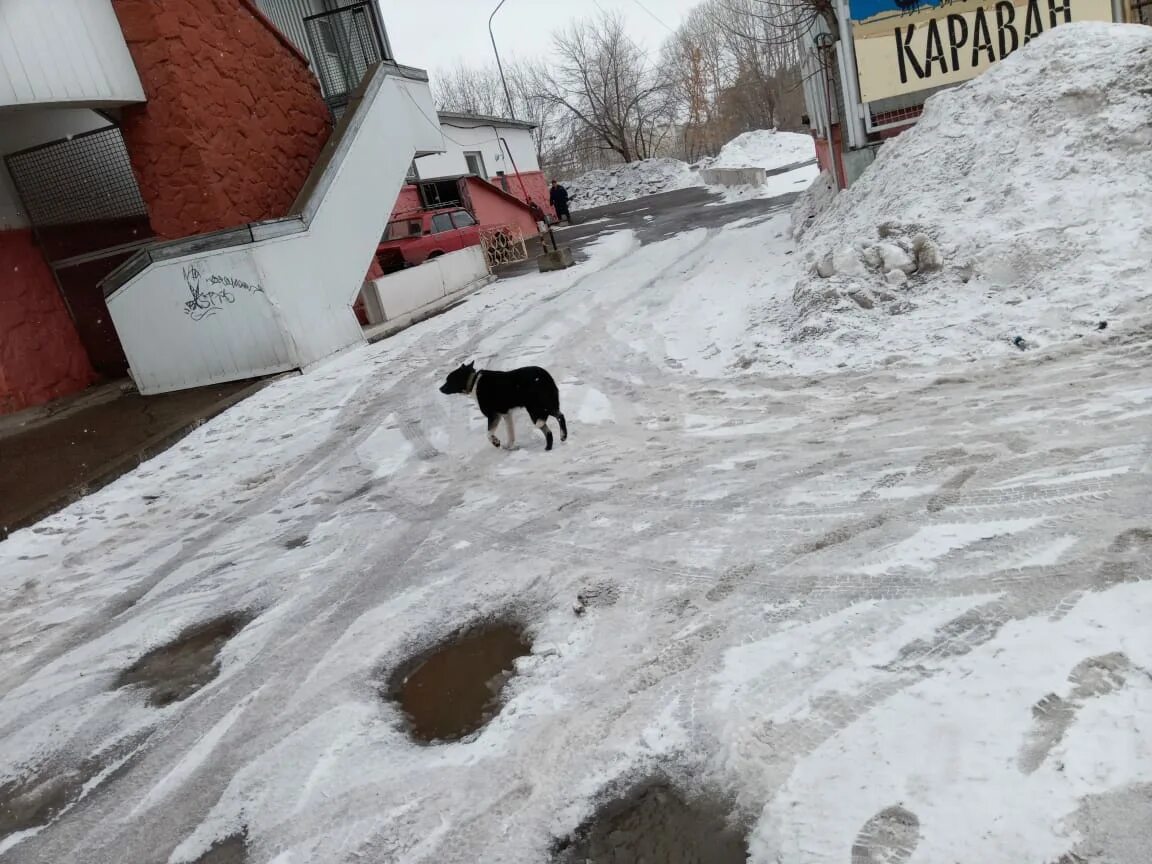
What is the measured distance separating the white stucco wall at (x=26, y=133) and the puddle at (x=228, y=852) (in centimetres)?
1214

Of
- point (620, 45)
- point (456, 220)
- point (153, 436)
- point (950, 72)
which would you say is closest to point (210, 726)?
point (153, 436)

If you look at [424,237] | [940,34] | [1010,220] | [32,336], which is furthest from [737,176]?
[32,336]

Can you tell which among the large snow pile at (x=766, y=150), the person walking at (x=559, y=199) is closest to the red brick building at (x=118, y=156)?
the person walking at (x=559, y=199)

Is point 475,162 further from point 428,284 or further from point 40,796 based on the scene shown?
point 40,796

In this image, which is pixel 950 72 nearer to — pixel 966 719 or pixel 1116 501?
pixel 1116 501

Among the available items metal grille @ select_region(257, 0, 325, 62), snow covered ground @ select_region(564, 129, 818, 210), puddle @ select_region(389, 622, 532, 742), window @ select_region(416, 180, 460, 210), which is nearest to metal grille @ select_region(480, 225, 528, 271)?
window @ select_region(416, 180, 460, 210)

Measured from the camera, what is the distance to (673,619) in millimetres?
3607

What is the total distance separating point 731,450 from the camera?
561cm

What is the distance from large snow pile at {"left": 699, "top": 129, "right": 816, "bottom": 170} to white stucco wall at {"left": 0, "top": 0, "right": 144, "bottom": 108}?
35.2 meters

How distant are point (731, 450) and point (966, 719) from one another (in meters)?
3.16

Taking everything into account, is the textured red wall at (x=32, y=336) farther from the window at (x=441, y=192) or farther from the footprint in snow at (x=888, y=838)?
the window at (x=441, y=192)

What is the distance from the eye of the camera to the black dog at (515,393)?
248 inches

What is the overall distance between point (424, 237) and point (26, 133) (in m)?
8.84

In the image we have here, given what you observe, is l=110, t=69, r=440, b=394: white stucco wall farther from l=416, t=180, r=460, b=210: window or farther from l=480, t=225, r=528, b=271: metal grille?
l=416, t=180, r=460, b=210: window
